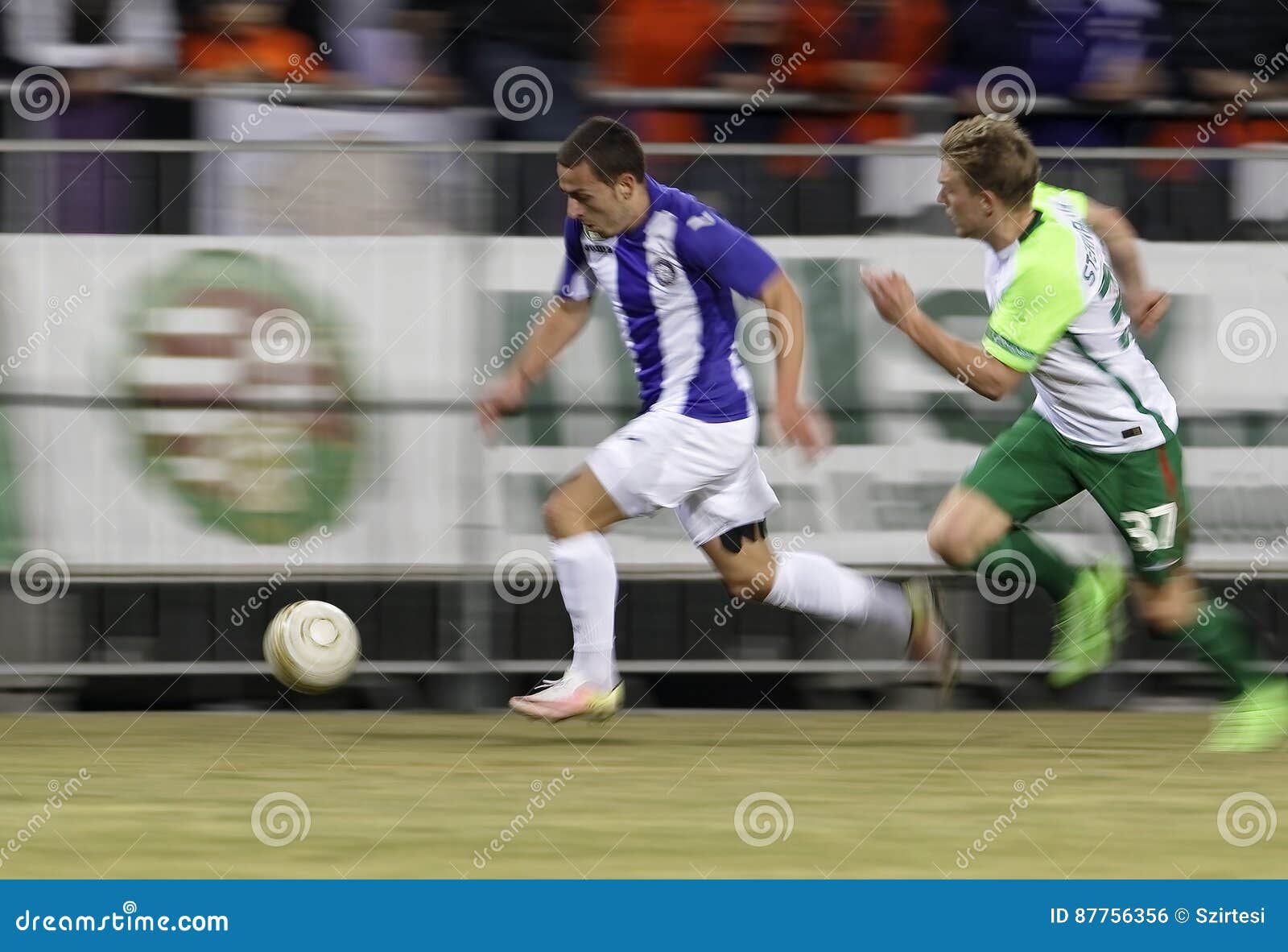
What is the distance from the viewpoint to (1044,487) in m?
6.82

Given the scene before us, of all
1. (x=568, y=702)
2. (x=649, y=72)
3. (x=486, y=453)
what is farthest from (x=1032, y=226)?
(x=649, y=72)

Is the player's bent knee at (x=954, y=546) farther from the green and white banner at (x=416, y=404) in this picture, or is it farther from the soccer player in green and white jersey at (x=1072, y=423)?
the green and white banner at (x=416, y=404)

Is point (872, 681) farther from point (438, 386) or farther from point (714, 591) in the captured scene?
point (438, 386)

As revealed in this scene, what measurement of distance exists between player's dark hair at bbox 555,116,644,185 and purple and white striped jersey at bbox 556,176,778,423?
0.16 m

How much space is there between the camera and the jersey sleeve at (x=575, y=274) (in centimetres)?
698

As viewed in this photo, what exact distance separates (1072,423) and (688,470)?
1.17 m

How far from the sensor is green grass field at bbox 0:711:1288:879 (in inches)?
189

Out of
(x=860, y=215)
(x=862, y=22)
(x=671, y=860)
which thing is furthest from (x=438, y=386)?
(x=671, y=860)

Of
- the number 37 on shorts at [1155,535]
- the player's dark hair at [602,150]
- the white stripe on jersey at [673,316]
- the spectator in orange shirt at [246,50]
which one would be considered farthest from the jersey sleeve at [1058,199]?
the spectator in orange shirt at [246,50]

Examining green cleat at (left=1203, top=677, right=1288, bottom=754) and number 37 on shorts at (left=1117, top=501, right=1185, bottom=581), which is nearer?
number 37 on shorts at (left=1117, top=501, right=1185, bottom=581)

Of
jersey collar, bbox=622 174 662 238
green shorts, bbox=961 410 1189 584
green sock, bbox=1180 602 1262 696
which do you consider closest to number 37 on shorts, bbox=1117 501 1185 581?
green shorts, bbox=961 410 1189 584

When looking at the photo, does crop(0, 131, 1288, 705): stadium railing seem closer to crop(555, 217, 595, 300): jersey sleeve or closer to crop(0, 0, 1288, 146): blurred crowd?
crop(0, 0, 1288, 146): blurred crowd

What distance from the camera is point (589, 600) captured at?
22.0ft

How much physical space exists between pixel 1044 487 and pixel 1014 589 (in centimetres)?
135
